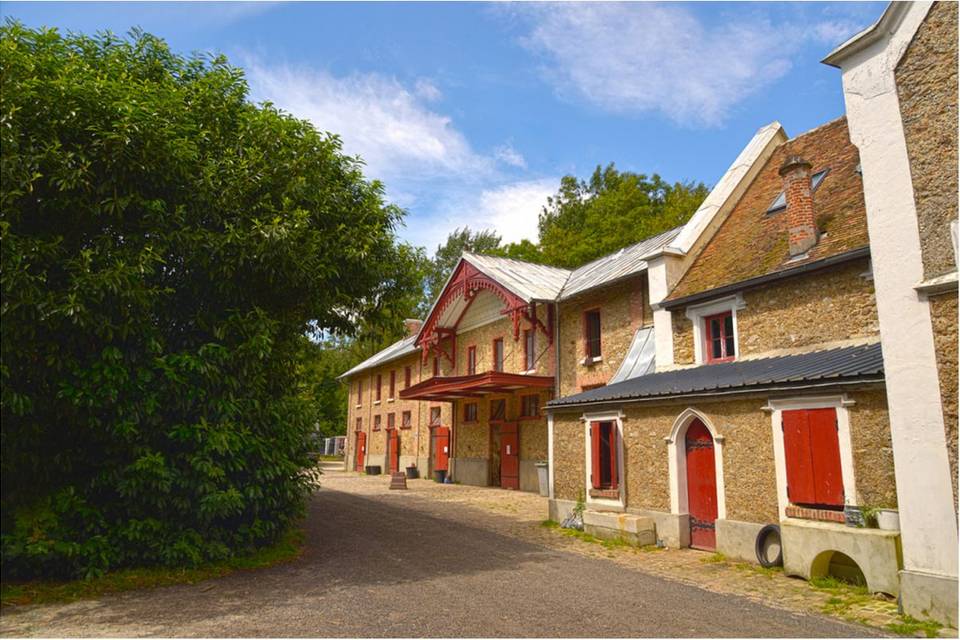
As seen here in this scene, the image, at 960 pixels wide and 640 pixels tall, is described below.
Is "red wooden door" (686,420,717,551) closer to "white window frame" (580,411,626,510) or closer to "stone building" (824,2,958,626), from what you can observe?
"white window frame" (580,411,626,510)

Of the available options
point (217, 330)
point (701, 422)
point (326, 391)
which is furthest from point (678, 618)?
point (326, 391)

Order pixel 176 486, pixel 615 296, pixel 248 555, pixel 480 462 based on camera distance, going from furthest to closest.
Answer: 1. pixel 480 462
2. pixel 615 296
3. pixel 248 555
4. pixel 176 486

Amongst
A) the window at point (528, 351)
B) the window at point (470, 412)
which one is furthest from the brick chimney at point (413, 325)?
the window at point (528, 351)

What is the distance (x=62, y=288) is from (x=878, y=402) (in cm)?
1010

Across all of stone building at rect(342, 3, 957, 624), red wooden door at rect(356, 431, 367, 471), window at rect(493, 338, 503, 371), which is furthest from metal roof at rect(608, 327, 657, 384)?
red wooden door at rect(356, 431, 367, 471)

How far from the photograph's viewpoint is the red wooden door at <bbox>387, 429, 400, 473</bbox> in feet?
102

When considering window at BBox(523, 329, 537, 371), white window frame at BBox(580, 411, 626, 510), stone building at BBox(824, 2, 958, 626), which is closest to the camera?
stone building at BBox(824, 2, 958, 626)

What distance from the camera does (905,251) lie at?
707cm

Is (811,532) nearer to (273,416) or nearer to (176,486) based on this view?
(273,416)

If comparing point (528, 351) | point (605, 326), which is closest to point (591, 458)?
point (605, 326)

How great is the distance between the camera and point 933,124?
7.10m

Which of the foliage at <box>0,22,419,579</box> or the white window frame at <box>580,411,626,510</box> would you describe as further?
the white window frame at <box>580,411,626,510</box>

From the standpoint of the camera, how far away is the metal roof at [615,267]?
17.2 meters

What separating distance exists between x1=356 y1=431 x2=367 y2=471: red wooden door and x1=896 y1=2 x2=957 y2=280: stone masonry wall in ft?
104
